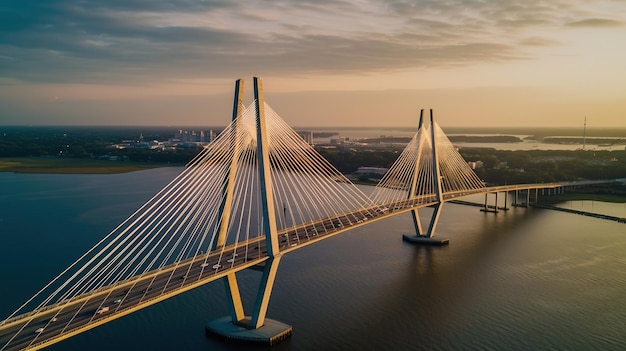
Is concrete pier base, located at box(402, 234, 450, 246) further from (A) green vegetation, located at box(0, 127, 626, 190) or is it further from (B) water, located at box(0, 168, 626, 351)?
(A) green vegetation, located at box(0, 127, 626, 190)

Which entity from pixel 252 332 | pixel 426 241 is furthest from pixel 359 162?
pixel 252 332

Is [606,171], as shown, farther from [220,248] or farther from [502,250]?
[220,248]

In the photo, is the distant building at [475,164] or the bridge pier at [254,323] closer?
the bridge pier at [254,323]

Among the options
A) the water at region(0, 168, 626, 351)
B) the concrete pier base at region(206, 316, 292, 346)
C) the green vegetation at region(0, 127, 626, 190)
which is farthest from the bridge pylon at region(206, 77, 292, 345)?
the green vegetation at region(0, 127, 626, 190)

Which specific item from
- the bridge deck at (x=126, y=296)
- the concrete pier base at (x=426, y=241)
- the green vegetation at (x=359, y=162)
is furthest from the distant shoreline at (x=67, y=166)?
the bridge deck at (x=126, y=296)

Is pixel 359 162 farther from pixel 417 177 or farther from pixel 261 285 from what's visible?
pixel 261 285

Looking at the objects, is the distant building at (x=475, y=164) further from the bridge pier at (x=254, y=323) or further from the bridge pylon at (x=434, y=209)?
the bridge pier at (x=254, y=323)
